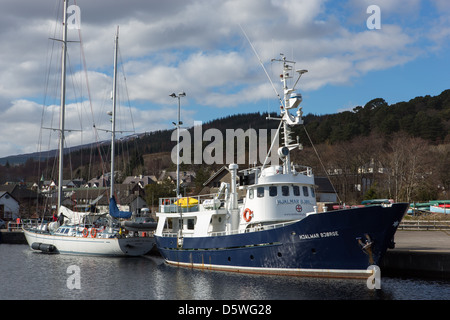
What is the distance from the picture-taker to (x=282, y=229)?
946 inches

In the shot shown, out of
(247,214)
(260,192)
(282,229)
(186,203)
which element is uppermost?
(260,192)

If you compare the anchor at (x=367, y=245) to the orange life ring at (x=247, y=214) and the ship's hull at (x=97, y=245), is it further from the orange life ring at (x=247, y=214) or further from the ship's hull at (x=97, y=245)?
the ship's hull at (x=97, y=245)

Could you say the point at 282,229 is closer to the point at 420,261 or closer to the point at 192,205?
the point at 420,261

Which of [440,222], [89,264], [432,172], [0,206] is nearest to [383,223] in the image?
[89,264]

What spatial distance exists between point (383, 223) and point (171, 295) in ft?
36.3

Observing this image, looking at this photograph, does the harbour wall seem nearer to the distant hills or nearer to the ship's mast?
the ship's mast

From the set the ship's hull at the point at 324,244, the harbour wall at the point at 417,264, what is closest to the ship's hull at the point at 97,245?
the ship's hull at the point at 324,244

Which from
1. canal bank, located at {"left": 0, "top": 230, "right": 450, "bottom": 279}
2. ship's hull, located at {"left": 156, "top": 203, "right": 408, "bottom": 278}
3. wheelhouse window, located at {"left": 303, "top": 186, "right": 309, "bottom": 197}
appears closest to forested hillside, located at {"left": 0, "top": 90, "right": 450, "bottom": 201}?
wheelhouse window, located at {"left": 303, "top": 186, "right": 309, "bottom": 197}

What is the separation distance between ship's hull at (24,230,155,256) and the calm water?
5579 millimetres

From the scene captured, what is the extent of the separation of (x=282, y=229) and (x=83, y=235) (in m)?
21.8

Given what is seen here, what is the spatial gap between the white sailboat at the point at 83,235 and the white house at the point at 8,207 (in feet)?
119

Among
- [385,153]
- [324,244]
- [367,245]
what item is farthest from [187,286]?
[385,153]
